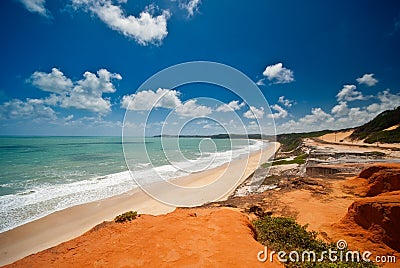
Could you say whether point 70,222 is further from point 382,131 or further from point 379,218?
point 382,131

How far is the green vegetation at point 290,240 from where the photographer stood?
4.98 metres

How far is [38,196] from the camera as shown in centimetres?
1572

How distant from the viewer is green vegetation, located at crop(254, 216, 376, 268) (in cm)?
498

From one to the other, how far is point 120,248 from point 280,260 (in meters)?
3.70

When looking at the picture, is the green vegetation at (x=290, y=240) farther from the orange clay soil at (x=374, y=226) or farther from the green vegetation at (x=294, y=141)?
the green vegetation at (x=294, y=141)

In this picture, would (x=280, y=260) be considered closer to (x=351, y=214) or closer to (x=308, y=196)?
(x=351, y=214)

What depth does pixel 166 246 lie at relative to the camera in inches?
180

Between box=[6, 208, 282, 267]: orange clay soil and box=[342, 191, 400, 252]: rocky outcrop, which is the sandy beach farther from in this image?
box=[342, 191, 400, 252]: rocky outcrop

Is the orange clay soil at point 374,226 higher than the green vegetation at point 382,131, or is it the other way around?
the green vegetation at point 382,131

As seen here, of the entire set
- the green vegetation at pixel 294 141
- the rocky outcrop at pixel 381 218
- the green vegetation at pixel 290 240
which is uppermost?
the green vegetation at pixel 294 141

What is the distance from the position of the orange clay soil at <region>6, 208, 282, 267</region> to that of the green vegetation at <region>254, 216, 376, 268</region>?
0.90 meters

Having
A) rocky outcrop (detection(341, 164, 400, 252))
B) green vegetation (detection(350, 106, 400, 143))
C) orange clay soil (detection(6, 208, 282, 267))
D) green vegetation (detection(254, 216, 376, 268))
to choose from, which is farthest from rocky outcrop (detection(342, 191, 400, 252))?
green vegetation (detection(350, 106, 400, 143))

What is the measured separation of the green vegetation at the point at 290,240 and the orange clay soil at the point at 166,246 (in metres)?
0.90

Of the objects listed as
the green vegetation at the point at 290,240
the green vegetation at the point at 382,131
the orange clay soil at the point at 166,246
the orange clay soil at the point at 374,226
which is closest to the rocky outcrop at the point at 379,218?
the orange clay soil at the point at 374,226
